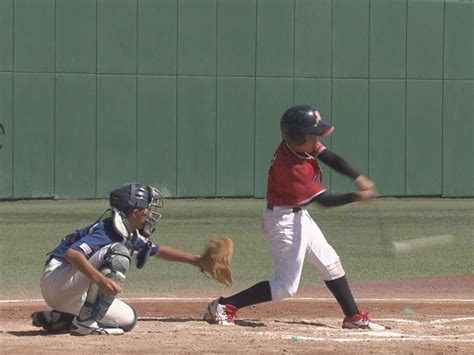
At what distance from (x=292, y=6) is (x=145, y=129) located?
425cm

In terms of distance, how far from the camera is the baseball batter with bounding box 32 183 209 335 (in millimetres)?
8406

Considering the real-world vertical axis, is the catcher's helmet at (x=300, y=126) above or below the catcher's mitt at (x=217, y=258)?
above

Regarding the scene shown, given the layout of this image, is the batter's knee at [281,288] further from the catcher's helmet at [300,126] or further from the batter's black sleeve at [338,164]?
the catcher's helmet at [300,126]

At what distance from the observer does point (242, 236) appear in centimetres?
1834

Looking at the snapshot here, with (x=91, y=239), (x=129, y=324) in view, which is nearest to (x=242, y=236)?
(x=129, y=324)

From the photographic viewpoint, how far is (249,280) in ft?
43.3

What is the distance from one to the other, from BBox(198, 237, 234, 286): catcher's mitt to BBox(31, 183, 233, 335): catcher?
0.55m

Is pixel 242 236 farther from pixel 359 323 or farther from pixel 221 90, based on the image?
pixel 359 323

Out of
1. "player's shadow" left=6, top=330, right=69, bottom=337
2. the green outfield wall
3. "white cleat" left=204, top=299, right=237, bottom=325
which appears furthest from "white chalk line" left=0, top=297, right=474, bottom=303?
the green outfield wall

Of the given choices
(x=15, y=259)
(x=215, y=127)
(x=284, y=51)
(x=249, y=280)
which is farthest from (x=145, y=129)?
(x=249, y=280)

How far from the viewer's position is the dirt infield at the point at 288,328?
26.3 ft

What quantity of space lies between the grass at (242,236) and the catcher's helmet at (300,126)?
11.7 feet

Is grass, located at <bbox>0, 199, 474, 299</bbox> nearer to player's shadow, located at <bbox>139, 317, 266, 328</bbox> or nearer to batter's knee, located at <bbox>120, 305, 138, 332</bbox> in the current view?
player's shadow, located at <bbox>139, 317, 266, 328</bbox>

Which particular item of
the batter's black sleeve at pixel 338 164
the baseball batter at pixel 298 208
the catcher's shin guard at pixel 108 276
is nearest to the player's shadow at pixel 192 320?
the baseball batter at pixel 298 208
